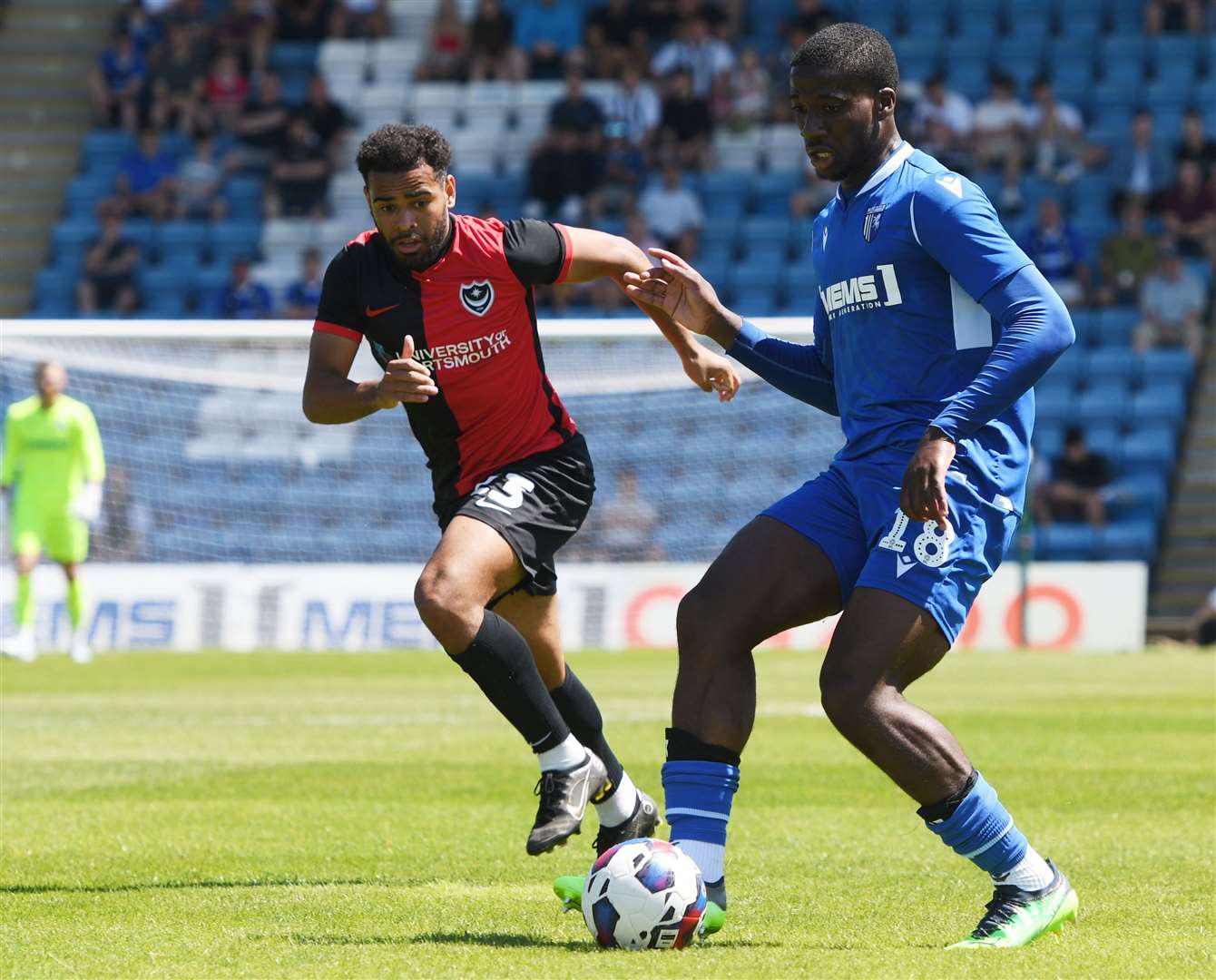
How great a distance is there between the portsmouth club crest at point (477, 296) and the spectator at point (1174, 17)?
20.6 m

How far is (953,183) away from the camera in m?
5.49

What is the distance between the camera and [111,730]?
1208 centimetres

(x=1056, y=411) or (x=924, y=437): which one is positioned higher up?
(x=924, y=437)

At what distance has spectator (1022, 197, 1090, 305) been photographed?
A: 22391 millimetres

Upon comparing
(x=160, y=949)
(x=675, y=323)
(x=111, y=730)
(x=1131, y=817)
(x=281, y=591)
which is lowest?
(x=281, y=591)

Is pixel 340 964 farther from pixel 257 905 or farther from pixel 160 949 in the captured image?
pixel 257 905

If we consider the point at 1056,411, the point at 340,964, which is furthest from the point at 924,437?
the point at 1056,411

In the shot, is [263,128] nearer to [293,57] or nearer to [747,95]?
[293,57]

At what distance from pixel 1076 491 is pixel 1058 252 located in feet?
9.86

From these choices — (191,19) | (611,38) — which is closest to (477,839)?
(611,38)

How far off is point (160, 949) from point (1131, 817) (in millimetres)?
4680

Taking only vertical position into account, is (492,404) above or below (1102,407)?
above

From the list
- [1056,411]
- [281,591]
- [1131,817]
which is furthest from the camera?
[1056,411]

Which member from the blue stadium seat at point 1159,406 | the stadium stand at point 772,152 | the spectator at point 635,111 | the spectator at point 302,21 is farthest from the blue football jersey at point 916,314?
the spectator at point 302,21
